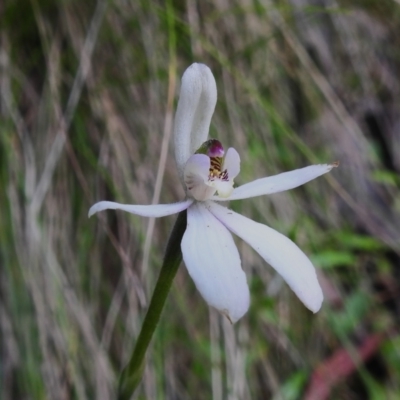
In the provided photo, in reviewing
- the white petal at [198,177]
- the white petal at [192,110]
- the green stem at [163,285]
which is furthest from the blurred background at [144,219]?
the green stem at [163,285]

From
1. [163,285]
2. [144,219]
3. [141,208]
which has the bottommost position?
[163,285]

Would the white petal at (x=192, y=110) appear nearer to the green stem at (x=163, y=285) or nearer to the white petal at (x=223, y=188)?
the white petal at (x=223, y=188)

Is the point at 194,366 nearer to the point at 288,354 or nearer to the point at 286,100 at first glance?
the point at 288,354

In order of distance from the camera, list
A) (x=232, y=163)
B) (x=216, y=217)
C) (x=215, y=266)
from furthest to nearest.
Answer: (x=232, y=163) < (x=216, y=217) < (x=215, y=266)

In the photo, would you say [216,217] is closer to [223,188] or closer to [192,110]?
[223,188]

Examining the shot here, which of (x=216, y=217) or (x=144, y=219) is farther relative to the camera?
(x=144, y=219)

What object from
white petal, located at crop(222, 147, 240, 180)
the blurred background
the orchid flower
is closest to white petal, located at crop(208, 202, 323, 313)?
the orchid flower

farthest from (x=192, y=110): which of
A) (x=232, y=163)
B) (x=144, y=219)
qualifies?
(x=144, y=219)
